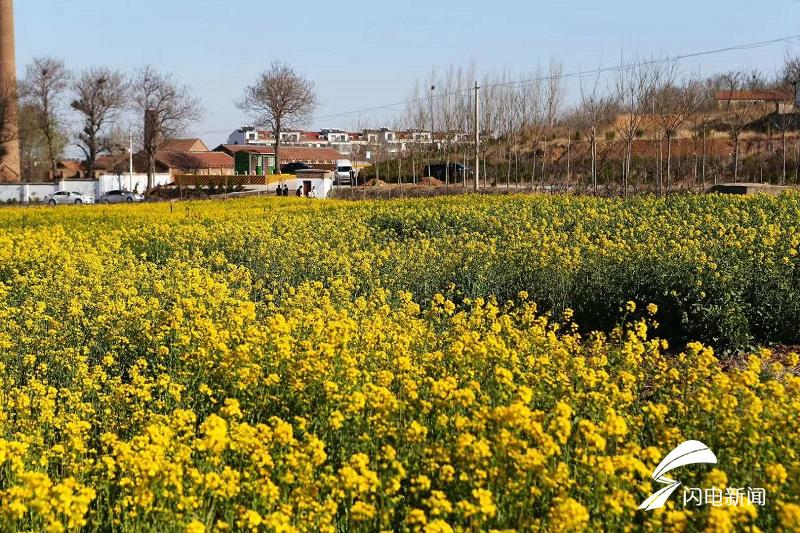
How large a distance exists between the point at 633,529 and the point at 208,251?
10.6m

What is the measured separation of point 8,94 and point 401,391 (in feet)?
199

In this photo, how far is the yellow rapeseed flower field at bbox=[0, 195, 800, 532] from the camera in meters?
3.50

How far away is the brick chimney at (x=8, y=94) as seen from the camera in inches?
2156

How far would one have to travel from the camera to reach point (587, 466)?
12.1ft

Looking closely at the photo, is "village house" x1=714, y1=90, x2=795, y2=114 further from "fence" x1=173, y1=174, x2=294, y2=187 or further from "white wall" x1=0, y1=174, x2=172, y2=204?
"white wall" x1=0, y1=174, x2=172, y2=204

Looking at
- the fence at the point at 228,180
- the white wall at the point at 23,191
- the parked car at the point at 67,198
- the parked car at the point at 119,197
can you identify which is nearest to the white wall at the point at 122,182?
the fence at the point at 228,180

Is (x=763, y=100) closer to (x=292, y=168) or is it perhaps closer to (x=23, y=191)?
(x=292, y=168)

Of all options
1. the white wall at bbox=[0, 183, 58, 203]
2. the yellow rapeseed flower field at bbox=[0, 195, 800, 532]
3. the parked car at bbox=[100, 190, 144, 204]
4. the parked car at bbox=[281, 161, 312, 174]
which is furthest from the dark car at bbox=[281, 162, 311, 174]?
the yellow rapeseed flower field at bbox=[0, 195, 800, 532]

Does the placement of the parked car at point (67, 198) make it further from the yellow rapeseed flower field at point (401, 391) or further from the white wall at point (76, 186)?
the yellow rapeseed flower field at point (401, 391)

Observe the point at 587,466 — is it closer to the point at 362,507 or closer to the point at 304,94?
the point at 362,507

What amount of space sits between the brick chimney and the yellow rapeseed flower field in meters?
50.3

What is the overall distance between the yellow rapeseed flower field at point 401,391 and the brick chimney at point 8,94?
50.3 meters

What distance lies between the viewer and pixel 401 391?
16.0 feet

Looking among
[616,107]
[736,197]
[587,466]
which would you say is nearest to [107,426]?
Answer: [587,466]
